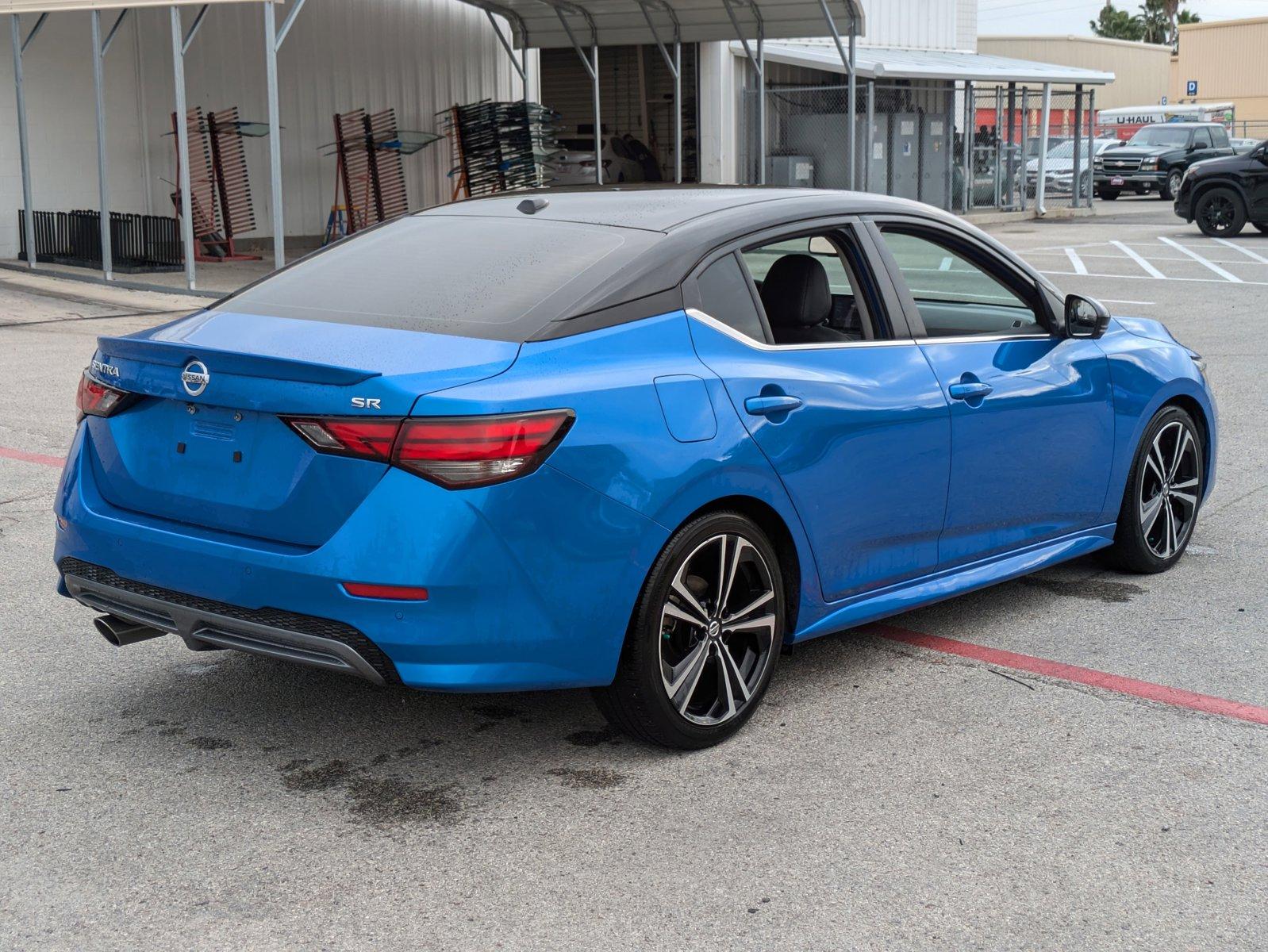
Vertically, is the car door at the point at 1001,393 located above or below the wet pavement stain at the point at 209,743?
above

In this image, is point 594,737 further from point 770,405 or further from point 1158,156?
point 1158,156

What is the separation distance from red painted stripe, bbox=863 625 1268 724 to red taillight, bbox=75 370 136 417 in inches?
104

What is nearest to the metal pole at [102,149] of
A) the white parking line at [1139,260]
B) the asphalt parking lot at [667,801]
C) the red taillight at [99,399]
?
the asphalt parking lot at [667,801]

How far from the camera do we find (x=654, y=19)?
25.1m

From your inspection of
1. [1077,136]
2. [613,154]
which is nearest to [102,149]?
[613,154]

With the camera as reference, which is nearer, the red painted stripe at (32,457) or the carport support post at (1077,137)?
the red painted stripe at (32,457)

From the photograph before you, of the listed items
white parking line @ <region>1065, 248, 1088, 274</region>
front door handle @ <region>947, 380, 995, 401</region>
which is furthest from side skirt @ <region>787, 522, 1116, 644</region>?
white parking line @ <region>1065, 248, 1088, 274</region>

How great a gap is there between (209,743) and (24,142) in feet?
52.1

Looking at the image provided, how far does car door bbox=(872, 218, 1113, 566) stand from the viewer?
16.1ft

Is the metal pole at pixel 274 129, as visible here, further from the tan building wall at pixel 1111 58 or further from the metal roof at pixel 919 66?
the tan building wall at pixel 1111 58

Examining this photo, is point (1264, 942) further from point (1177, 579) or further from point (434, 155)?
point (434, 155)

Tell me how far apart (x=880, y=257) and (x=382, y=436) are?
1987 millimetres

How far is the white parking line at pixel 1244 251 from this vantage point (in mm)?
22044

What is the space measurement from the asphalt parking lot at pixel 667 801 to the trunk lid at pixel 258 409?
28.4 inches
